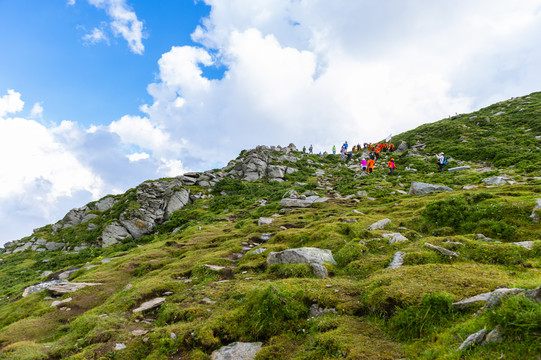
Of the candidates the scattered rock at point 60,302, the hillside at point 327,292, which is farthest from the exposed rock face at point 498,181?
the scattered rock at point 60,302

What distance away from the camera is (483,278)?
6523mm

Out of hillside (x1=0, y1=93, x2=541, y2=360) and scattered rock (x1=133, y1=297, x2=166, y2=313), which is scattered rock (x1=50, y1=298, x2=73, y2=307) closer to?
hillside (x1=0, y1=93, x2=541, y2=360)

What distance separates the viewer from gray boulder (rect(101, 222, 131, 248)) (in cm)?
3083

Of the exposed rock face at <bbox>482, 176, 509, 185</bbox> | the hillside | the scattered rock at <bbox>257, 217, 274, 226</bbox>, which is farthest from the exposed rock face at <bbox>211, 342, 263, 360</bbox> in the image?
the exposed rock face at <bbox>482, 176, 509, 185</bbox>

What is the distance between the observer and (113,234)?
104 feet

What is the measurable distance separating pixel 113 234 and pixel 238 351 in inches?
1249

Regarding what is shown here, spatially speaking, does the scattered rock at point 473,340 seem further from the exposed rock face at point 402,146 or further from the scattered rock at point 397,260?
the exposed rock face at point 402,146

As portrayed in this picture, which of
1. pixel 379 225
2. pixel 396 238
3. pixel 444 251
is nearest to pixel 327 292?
pixel 444 251

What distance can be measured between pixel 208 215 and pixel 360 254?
934 inches

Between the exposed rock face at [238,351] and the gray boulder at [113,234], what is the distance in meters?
30.2

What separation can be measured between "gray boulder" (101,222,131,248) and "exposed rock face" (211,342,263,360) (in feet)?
99.1

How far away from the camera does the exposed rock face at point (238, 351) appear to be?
627cm

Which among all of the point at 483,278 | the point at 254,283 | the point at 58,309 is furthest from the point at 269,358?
the point at 58,309

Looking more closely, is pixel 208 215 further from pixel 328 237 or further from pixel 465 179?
pixel 465 179
